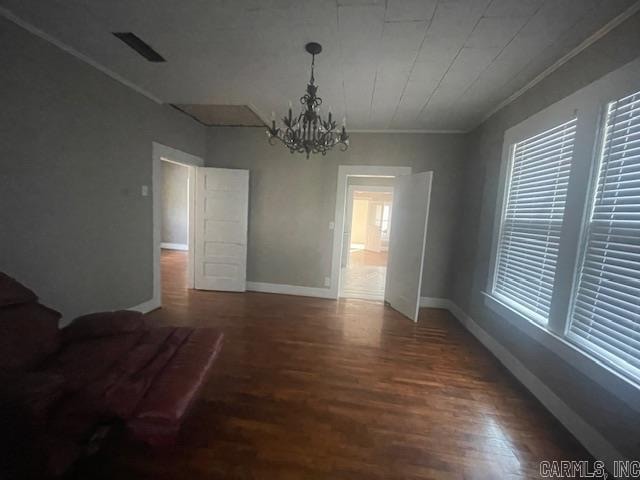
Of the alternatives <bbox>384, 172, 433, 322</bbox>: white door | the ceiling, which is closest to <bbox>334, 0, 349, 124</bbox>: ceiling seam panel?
the ceiling

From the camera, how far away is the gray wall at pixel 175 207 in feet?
23.0

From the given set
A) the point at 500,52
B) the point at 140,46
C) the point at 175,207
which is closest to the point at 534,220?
the point at 500,52

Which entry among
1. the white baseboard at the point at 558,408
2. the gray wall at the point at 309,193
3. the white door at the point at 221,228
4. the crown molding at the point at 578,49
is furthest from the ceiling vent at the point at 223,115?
the white baseboard at the point at 558,408

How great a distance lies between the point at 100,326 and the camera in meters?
1.53

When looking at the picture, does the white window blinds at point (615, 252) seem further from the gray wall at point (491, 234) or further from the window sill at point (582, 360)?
the gray wall at point (491, 234)

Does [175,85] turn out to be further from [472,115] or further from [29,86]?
[472,115]

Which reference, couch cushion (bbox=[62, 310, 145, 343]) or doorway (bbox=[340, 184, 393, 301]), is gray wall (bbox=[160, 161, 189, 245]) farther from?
couch cushion (bbox=[62, 310, 145, 343])

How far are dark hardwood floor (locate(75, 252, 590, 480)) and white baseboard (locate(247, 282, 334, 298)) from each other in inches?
44.2

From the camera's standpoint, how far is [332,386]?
193 cm

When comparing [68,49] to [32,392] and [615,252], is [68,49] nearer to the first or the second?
[32,392]

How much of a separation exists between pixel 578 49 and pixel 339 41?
5.49ft

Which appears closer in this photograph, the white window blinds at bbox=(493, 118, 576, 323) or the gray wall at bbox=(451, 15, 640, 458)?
the gray wall at bbox=(451, 15, 640, 458)

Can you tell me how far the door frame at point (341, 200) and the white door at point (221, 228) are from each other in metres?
1.42

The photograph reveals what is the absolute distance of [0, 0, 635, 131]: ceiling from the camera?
4.83 feet
